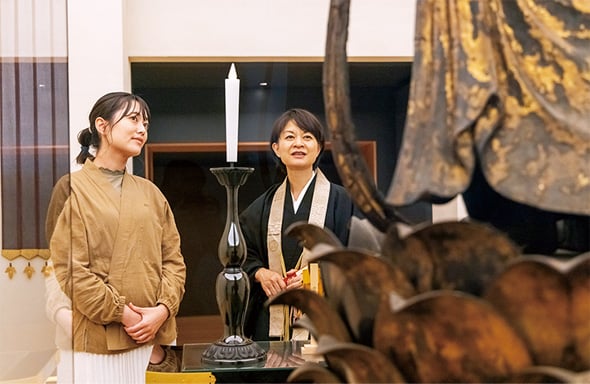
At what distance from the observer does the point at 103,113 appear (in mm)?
1200

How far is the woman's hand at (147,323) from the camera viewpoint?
1147mm

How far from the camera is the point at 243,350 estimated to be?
1.08 m

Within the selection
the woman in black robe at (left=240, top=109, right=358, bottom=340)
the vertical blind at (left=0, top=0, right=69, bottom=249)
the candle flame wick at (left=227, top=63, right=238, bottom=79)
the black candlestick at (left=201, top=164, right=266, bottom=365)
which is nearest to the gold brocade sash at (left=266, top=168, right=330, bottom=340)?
the woman in black robe at (left=240, top=109, right=358, bottom=340)

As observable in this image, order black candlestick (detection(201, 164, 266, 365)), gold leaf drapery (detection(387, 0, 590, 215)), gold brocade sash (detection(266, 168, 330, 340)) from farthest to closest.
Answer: gold brocade sash (detection(266, 168, 330, 340))
black candlestick (detection(201, 164, 266, 365))
gold leaf drapery (detection(387, 0, 590, 215))

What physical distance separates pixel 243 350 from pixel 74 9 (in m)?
0.65

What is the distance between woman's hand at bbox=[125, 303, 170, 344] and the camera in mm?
1147

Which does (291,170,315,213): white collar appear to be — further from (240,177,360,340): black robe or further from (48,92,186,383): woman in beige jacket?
(48,92,186,383): woman in beige jacket

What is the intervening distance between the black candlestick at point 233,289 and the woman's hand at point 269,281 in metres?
0.11

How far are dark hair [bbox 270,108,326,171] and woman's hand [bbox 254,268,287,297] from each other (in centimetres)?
19

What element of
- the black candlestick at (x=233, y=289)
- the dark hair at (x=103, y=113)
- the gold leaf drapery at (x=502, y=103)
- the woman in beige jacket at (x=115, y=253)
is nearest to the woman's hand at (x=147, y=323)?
the woman in beige jacket at (x=115, y=253)

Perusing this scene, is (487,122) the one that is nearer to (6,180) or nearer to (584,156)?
(584,156)

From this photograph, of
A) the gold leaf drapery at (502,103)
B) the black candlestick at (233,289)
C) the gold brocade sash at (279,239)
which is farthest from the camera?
the gold brocade sash at (279,239)

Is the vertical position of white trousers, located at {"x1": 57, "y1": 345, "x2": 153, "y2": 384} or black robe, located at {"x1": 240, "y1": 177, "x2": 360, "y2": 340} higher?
black robe, located at {"x1": 240, "y1": 177, "x2": 360, "y2": 340}

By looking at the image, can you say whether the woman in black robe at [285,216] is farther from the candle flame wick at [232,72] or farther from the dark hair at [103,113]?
the dark hair at [103,113]
